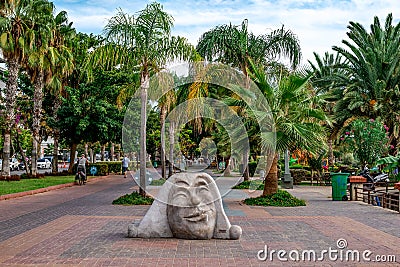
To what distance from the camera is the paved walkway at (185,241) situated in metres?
7.20

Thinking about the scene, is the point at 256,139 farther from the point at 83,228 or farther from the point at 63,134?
the point at 63,134

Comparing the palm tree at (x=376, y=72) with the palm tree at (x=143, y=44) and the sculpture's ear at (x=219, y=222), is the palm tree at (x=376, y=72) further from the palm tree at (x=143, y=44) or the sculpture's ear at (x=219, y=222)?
the sculpture's ear at (x=219, y=222)

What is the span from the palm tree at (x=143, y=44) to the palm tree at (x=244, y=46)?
473cm

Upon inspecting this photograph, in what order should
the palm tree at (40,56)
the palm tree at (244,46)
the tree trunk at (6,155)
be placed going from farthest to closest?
the palm tree at (40,56), the tree trunk at (6,155), the palm tree at (244,46)

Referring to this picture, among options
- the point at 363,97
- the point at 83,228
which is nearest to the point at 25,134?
the point at 363,97

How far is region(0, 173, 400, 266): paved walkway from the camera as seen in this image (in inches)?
284

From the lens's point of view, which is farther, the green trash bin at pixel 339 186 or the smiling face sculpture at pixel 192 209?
the green trash bin at pixel 339 186

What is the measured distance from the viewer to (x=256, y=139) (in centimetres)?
1612

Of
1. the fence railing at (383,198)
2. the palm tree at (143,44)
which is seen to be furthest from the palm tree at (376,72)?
the palm tree at (143,44)

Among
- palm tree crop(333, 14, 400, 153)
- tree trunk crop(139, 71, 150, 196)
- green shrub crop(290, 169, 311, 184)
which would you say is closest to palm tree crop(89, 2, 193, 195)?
tree trunk crop(139, 71, 150, 196)

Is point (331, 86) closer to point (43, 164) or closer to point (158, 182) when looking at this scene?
point (158, 182)

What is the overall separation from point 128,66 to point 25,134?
3290cm

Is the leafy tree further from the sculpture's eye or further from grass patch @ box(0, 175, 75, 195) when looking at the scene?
the sculpture's eye

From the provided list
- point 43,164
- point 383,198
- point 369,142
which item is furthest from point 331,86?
point 43,164
